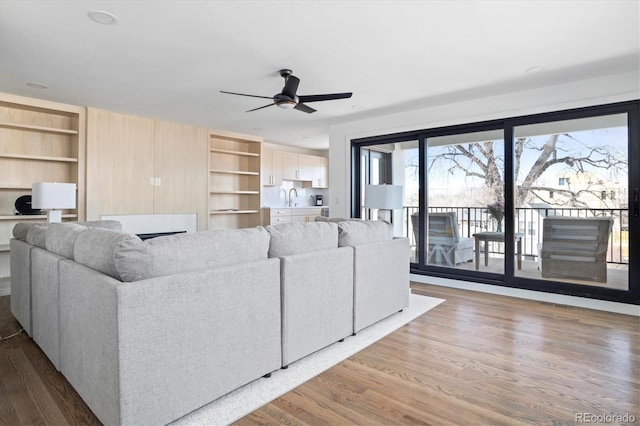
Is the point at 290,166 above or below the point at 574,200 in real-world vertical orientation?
above

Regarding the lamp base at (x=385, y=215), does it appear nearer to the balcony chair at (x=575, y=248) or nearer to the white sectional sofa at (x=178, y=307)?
the balcony chair at (x=575, y=248)

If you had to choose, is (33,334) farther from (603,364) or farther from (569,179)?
(569,179)

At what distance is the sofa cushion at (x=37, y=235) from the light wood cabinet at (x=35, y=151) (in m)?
2.00

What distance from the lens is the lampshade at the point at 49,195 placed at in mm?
3389

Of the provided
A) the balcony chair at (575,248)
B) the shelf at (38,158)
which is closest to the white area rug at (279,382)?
the balcony chair at (575,248)

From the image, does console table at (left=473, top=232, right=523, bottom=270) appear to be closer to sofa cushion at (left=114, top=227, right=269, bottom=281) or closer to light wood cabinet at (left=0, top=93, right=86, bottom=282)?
sofa cushion at (left=114, top=227, right=269, bottom=281)

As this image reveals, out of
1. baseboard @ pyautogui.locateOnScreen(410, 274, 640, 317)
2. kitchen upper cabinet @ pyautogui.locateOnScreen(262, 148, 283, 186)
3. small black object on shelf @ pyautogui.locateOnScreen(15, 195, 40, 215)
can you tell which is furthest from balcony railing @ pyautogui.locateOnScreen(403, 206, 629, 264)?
small black object on shelf @ pyautogui.locateOnScreen(15, 195, 40, 215)

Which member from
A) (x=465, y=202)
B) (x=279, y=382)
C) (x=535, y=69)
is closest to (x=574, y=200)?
(x=465, y=202)

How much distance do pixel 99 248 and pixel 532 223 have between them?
14.6 ft

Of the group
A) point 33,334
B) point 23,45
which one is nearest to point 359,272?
point 33,334

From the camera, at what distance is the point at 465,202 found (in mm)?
4758

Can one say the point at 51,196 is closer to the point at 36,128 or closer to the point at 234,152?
the point at 36,128

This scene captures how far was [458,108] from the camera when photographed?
4586 mm

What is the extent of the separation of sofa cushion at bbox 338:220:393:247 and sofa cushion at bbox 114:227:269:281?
0.81 metres
